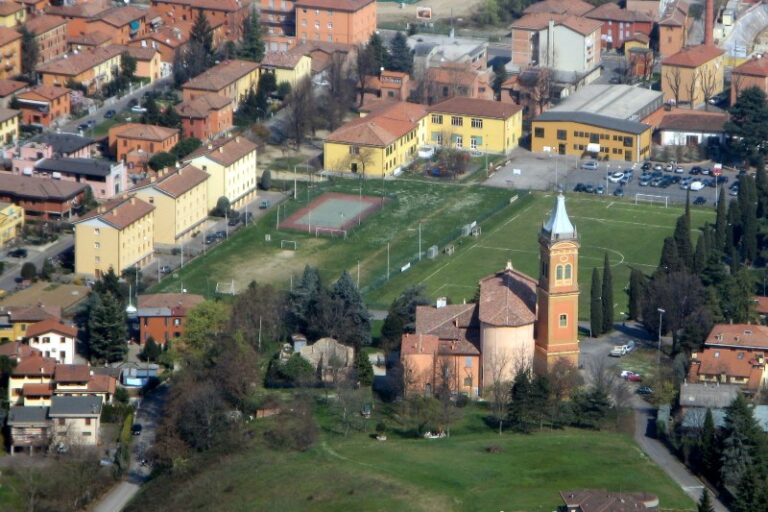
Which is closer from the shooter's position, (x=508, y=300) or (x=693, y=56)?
(x=508, y=300)

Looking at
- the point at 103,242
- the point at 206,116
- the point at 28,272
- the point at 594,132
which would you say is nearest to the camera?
the point at 28,272

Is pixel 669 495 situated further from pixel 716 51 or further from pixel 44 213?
pixel 716 51

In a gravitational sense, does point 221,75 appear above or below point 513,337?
below

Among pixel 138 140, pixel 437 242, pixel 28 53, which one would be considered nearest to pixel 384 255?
pixel 437 242

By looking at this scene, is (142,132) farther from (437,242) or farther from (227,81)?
(437,242)

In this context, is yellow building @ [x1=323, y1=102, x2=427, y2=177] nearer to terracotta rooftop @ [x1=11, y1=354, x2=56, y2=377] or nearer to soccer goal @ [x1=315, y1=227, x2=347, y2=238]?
soccer goal @ [x1=315, y1=227, x2=347, y2=238]

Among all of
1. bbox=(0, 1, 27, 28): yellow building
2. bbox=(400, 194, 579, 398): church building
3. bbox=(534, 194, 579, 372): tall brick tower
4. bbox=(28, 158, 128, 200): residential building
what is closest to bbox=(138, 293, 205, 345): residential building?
bbox=(400, 194, 579, 398): church building

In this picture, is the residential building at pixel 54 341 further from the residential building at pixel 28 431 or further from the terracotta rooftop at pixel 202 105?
the terracotta rooftop at pixel 202 105
